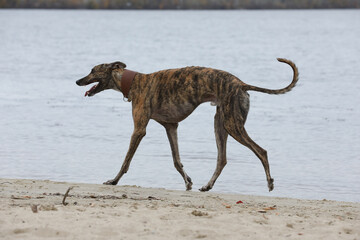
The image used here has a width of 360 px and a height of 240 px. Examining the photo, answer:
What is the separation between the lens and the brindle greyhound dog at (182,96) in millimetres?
8773

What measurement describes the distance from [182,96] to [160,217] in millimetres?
2506

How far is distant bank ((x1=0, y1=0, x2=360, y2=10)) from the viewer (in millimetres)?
124775

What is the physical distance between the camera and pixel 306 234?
655 centimetres

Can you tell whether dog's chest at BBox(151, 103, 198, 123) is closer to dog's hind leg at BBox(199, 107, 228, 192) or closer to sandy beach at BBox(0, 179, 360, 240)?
dog's hind leg at BBox(199, 107, 228, 192)

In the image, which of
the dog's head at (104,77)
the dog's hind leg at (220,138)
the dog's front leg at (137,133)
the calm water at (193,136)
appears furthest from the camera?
the calm water at (193,136)

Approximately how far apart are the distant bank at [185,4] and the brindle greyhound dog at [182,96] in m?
112

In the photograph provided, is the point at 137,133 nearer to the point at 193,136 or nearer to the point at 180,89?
the point at 180,89

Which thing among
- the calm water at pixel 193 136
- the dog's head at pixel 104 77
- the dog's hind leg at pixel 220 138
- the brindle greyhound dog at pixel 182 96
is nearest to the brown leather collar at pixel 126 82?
the brindle greyhound dog at pixel 182 96

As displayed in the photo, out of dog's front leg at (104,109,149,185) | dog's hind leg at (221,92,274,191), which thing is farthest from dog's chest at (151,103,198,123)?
dog's hind leg at (221,92,274,191)

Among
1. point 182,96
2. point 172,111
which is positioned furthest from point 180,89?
point 172,111

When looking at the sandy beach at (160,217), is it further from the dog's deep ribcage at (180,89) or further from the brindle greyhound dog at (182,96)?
the dog's deep ribcage at (180,89)

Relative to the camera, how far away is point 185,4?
13162 centimetres

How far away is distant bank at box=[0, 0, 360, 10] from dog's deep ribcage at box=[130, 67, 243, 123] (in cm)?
11254

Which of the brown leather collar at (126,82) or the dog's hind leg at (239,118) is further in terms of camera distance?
the brown leather collar at (126,82)
